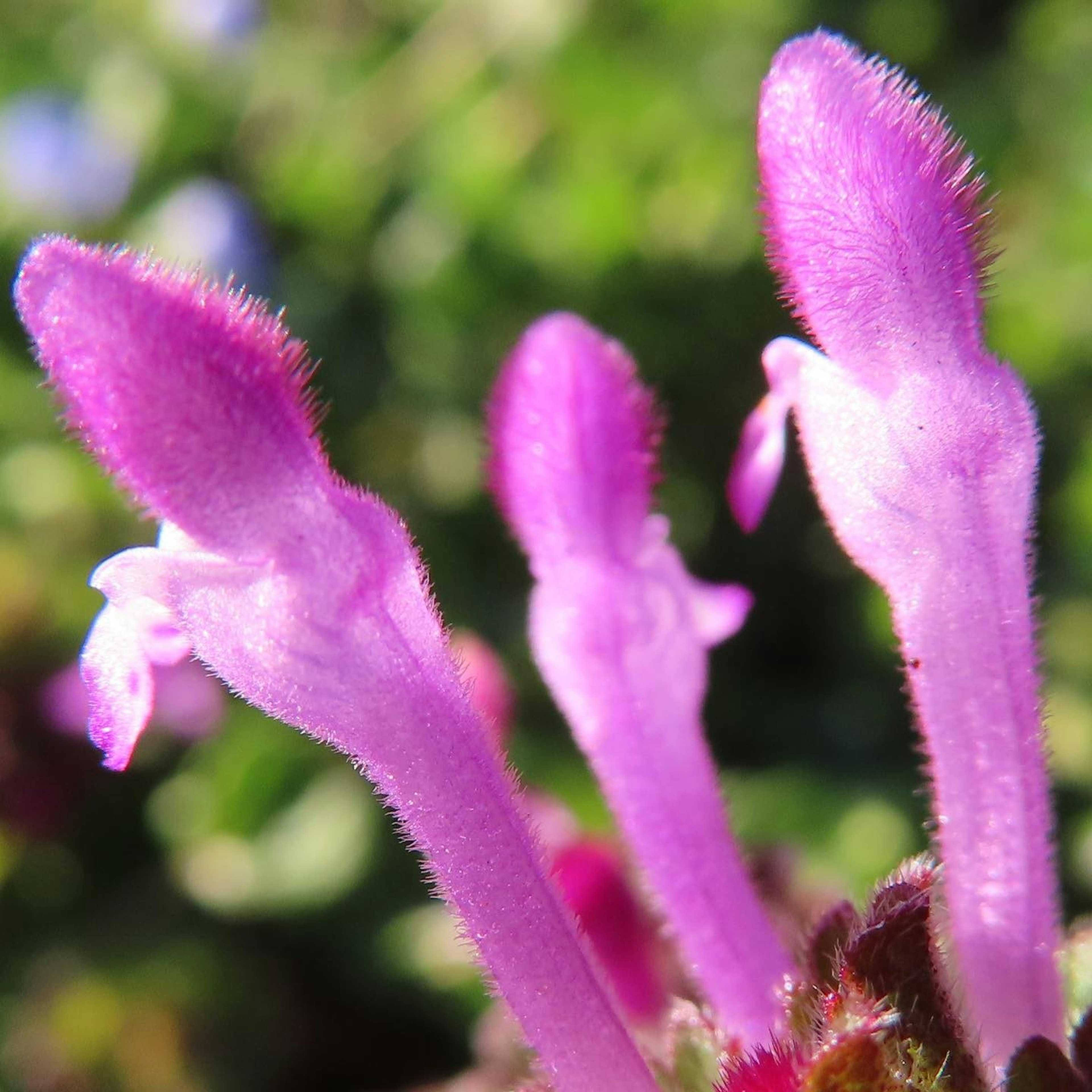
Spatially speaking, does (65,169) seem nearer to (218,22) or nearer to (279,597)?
(218,22)

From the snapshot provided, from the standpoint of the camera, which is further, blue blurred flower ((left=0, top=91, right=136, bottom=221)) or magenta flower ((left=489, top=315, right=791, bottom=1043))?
blue blurred flower ((left=0, top=91, right=136, bottom=221))

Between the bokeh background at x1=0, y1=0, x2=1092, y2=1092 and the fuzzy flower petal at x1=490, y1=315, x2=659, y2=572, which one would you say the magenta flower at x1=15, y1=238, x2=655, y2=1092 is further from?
the bokeh background at x1=0, y1=0, x2=1092, y2=1092

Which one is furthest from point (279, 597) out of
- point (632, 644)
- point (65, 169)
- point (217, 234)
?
point (65, 169)

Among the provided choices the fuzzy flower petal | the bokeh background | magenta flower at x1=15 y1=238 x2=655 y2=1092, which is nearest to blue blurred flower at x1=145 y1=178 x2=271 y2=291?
the bokeh background

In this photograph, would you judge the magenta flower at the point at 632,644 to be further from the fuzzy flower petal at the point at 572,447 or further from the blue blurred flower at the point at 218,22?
the blue blurred flower at the point at 218,22

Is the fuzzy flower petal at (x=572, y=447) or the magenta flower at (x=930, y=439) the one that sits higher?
the fuzzy flower petal at (x=572, y=447)

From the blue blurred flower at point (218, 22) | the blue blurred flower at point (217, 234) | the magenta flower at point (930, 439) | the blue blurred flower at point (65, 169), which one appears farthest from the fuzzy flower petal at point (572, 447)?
the blue blurred flower at point (218, 22)

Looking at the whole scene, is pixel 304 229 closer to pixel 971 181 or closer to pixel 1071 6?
pixel 1071 6
